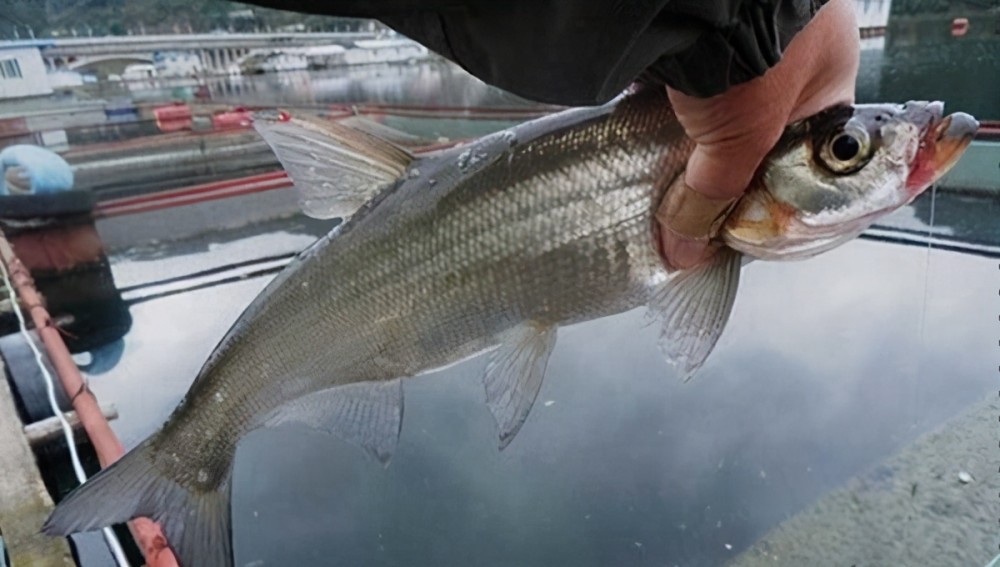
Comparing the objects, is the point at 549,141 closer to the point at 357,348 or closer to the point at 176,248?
the point at 357,348

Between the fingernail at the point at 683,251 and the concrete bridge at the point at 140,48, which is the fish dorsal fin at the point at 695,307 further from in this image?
the concrete bridge at the point at 140,48

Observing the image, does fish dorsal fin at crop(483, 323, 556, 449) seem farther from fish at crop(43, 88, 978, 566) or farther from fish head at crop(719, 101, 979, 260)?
fish head at crop(719, 101, 979, 260)

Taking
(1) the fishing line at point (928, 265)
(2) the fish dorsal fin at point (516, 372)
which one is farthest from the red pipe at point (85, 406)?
(1) the fishing line at point (928, 265)

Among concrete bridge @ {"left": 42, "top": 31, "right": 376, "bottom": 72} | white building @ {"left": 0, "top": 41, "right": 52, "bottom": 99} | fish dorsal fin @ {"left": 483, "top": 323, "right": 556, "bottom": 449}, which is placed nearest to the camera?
fish dorsal fin @ {"left": 483, "top": 323, "right": 556, "bottom": 449}

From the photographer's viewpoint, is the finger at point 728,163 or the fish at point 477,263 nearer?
the finger at point 728,163

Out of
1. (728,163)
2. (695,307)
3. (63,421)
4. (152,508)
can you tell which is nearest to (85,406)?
(63,421)

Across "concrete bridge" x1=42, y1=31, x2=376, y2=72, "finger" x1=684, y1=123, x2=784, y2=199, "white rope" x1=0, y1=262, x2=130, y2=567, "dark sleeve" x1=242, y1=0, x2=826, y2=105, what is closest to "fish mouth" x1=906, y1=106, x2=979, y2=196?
"finger" x1=684, y1=123, x2=784, y2=199

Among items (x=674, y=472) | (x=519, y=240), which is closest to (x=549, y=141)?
(x=519, y=240)
